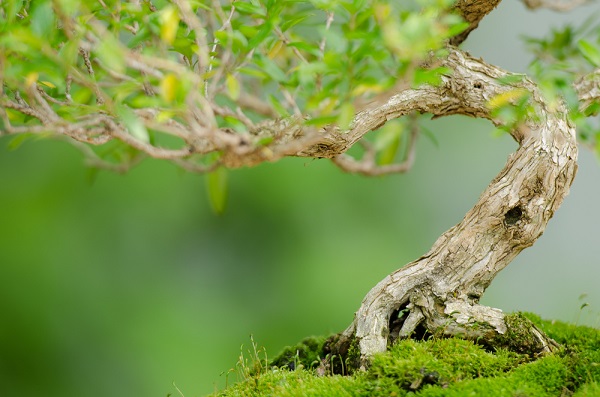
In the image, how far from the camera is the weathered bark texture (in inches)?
71.2

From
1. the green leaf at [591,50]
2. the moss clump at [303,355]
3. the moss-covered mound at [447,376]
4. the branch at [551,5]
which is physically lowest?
the moss clump at [303,355]

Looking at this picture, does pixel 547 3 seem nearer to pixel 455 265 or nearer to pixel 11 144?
pixel 455 265

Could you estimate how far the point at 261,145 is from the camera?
3.96 feet

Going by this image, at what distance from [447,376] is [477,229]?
1.46 feet

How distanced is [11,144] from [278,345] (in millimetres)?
1605

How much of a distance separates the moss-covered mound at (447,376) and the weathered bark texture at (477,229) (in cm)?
7

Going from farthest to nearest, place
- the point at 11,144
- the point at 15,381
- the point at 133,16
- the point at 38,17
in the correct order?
the point at 15,381
the point at 11,144
the point at 133,16
the point at 38,17

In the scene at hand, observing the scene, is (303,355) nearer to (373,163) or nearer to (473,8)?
(373,163)

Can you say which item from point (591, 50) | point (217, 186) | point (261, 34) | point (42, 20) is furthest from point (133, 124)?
point (217, 186)

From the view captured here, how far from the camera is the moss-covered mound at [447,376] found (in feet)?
5.12

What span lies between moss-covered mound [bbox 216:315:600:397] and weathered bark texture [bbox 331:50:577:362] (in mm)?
74

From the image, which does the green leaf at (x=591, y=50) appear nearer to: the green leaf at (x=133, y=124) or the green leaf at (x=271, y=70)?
the green leaf at (x=271, y=70)

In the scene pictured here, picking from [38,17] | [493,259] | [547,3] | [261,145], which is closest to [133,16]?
[38,17]

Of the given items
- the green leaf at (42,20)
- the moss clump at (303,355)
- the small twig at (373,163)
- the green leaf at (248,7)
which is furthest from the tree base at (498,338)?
the green leaf at (42,20)
